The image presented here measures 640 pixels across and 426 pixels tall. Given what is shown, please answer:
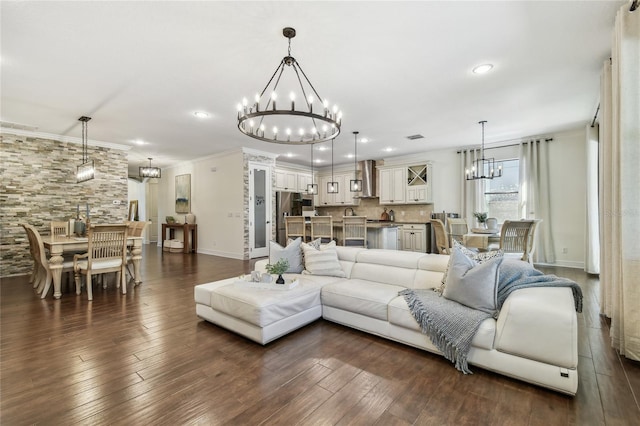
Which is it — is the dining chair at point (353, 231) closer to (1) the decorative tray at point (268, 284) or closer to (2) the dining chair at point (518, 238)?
(2) the dining chair at point (518, 238)

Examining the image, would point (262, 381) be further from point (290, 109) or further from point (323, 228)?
point (290, 109)

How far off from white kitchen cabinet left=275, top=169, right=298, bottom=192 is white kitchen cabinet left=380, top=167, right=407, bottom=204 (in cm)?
283

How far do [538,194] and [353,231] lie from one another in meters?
4.23

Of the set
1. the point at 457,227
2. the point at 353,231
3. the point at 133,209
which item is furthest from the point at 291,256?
the point at 133,209

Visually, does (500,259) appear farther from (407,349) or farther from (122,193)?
(122,193)

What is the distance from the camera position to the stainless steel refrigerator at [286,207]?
27.3ft

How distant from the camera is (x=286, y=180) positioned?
356 inches

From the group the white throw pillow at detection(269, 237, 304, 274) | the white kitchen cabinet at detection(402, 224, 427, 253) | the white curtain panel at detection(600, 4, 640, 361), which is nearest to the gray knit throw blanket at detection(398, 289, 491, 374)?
the white curtain panel at detection(600, 4, 640, 361)

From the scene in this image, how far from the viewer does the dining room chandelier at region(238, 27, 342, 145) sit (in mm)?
2480

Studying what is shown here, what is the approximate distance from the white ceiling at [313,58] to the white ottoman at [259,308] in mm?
2389

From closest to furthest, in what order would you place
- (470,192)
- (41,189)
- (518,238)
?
(518,238), (41,189), (470,192)

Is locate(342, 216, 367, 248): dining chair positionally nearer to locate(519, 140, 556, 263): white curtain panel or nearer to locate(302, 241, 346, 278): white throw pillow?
locate(302, 241, 346, 278): white throw pillow

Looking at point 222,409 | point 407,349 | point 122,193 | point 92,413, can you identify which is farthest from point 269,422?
point 122,193

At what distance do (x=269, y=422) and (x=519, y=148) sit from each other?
286 inches
